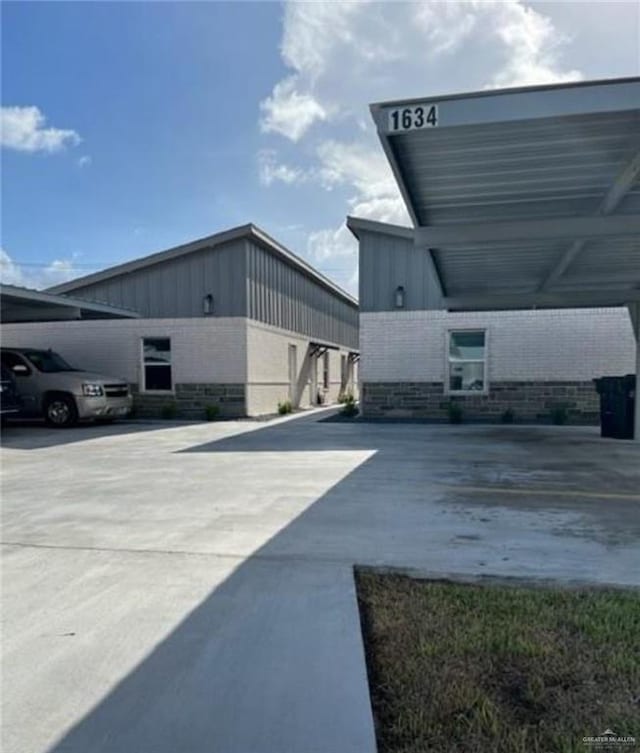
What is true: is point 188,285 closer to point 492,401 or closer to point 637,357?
point 492,401

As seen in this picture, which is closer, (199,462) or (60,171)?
(199,462)

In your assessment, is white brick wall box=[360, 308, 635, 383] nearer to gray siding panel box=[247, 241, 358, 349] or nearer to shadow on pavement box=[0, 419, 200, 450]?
gray siding panel box=[247, 241, 358, 349]

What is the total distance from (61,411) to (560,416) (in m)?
12.7

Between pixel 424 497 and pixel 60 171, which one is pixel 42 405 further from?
pixel 424 497

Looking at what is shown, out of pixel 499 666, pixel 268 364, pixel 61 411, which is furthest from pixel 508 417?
pixel 499 666

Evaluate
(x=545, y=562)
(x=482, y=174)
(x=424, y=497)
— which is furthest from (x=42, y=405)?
(x=545, y=562)

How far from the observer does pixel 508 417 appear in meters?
14.4

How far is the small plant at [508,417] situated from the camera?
1431 centimetres

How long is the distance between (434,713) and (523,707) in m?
0.39

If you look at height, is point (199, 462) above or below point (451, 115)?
below

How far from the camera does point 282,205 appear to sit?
18688mm

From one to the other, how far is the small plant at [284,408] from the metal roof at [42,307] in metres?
5.55

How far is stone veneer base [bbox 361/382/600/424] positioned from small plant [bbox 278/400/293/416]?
4.00 m

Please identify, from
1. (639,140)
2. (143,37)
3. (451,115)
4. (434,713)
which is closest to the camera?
(434,713)
